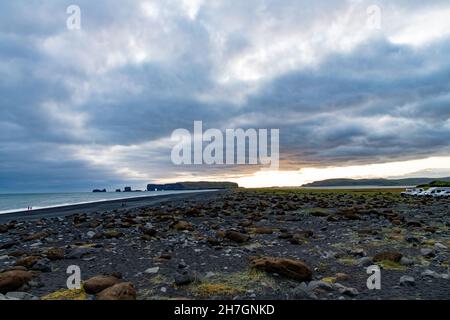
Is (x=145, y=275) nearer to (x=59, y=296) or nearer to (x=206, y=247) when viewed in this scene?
(x=59, y=296)

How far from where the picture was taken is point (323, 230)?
1345 cm

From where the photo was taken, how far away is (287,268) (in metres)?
6.53

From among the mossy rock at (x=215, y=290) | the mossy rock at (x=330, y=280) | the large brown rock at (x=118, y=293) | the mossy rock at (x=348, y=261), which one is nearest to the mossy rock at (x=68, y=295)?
the large brown rock at (x=118, y=293)

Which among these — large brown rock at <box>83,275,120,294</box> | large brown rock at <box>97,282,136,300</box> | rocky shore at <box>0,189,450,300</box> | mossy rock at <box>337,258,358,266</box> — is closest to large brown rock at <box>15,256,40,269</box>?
rocky shore at <box>0,189,450,300</box>

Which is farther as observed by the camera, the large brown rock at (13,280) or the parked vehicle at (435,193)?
the parked vehicle at (435,193)

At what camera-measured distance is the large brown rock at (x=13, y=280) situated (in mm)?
5949

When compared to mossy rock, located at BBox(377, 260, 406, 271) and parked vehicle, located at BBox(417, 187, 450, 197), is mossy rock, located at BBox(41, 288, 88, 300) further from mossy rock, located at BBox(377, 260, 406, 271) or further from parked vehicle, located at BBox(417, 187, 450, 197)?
parked vehicle, located at BBox(417, 187, 450, 197)

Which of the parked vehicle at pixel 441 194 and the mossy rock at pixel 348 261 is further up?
the mossy rock at pixel 348 261

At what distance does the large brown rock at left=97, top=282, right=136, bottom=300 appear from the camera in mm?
5211

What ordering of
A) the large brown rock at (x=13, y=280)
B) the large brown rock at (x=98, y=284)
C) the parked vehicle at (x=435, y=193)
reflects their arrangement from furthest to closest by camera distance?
the parked vehicle at (x=435, y=193), the large brown rock at (x=13, y=280), the large brown rock at (x=98, y=284)

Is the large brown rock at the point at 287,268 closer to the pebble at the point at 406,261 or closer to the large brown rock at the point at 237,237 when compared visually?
the pebble at the point at 406,261

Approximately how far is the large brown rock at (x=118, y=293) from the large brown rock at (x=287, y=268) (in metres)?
2.79
